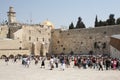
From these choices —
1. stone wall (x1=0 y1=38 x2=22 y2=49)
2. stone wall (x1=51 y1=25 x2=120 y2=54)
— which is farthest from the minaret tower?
stone wall (x1=0 y1=38 x2=22 y2=49)

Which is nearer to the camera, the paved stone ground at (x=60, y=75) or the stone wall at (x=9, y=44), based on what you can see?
the paved stone ground at (x=60, y=75)

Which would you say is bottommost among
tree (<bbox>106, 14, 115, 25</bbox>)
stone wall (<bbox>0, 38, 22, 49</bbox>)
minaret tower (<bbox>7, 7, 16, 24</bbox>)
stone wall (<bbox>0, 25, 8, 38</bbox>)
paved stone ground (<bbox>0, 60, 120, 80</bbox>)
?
paved stone ground (<bbox>0, 60, 120, 80</bbox>)

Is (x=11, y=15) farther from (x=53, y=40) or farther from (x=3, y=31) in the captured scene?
(x=53, y=40)

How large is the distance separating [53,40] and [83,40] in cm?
700

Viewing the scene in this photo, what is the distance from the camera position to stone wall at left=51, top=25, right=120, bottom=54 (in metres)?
51.7

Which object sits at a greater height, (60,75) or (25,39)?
(25,39)

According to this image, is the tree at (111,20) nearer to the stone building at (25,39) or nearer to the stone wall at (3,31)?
the stone building at (25,39)

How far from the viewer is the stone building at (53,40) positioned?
2048 inches

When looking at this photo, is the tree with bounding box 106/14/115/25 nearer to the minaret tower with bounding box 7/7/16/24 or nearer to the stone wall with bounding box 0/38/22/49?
the stone wall with bounding box 0/38/22/49

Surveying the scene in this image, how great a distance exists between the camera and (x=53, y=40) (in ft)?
194

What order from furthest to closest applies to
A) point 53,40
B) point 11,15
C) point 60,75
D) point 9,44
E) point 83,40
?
point 11,15
point 53,40
point 83,40
point 9,44
point 60,75

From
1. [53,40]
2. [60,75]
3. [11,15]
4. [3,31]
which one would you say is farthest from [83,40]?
[60,75]

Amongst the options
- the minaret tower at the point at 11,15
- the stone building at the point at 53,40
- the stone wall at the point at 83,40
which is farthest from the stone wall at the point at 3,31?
the stone wall at the point at 83,40

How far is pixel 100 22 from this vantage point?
61594 millimetres
